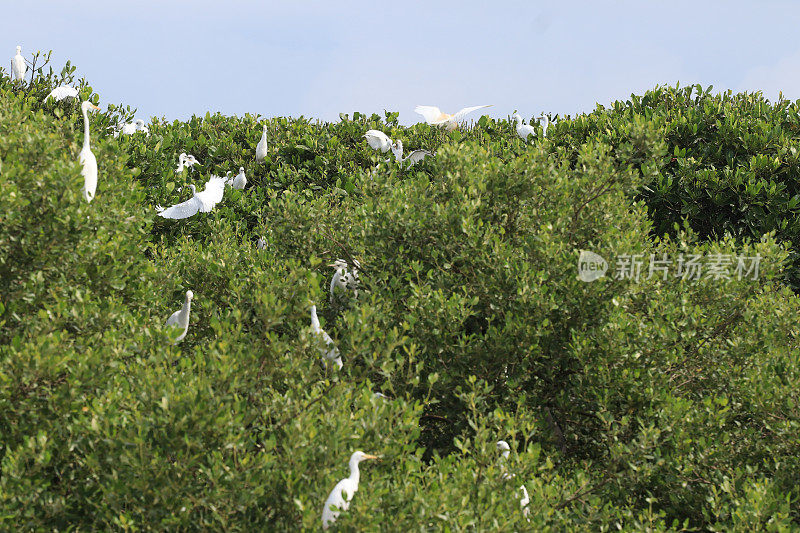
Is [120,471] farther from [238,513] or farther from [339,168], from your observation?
[339,168]

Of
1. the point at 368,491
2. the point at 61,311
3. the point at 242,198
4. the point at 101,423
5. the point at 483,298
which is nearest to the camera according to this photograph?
the point at 368,491

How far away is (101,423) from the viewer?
4910 millimetres

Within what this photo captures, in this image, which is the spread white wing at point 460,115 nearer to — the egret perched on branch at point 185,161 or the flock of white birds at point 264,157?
the flock of white birds at point 264,157

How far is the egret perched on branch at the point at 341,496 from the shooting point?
14.5 ft

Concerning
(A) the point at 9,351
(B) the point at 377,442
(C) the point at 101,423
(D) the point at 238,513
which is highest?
(A) the point at 9,351

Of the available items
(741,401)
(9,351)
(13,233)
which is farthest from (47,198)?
(741,401)

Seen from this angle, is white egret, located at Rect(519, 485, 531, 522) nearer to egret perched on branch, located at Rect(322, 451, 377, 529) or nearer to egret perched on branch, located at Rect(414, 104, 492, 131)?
egret perched on branch, located at Rect(322, 451, 377, 529)

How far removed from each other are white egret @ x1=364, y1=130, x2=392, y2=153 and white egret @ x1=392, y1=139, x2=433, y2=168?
15cm

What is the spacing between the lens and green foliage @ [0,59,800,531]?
472 centimetres

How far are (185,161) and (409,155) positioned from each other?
3914 mm

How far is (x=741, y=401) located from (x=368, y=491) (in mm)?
3887

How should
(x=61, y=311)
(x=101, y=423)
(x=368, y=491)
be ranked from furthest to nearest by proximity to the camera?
1. (x=61, y=311)
2. (x=101, y=423)
3. (x=368, y=491)

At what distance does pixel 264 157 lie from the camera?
548 inches

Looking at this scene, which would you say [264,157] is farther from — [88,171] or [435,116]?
[88,171]
